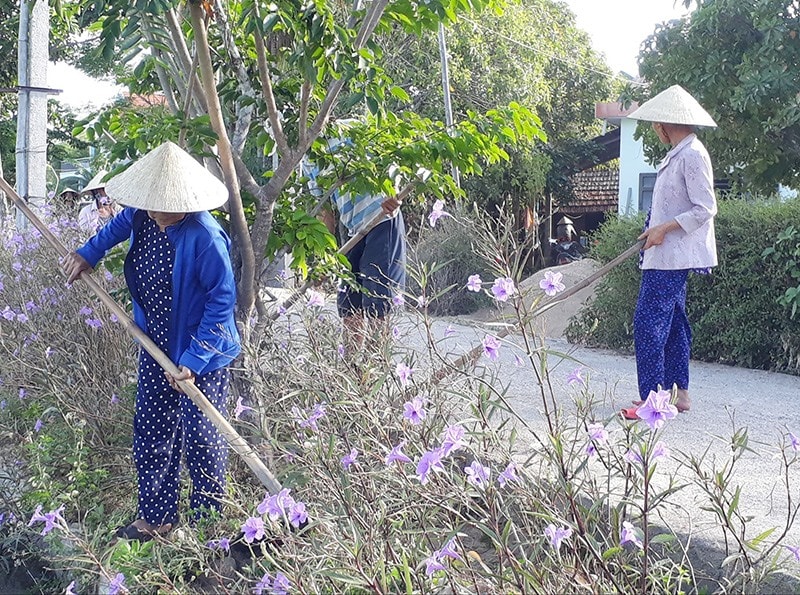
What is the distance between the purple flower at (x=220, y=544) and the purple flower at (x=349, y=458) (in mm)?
632

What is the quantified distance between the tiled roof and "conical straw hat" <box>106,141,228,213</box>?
21406mm

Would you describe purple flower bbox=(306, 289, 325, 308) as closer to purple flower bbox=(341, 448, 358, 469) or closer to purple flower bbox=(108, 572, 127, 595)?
purple flower bbox=(341, 448, 358, 469)

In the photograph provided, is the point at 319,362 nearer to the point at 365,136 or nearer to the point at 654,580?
the point at 654,580

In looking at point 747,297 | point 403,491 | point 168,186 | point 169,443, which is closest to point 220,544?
point 169,443

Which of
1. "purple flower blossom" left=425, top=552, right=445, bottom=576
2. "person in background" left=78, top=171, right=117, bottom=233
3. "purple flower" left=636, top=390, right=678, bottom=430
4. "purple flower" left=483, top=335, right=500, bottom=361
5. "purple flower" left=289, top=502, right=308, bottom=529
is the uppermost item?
"person in background" left=78, top=171, right=117, bottom=233

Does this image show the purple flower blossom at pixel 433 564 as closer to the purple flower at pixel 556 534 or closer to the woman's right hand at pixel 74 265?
the purple flower at pixel 556 534

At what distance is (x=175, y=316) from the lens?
11.6ft

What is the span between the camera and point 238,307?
408 cm

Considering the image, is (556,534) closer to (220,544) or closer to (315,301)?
(220,544)

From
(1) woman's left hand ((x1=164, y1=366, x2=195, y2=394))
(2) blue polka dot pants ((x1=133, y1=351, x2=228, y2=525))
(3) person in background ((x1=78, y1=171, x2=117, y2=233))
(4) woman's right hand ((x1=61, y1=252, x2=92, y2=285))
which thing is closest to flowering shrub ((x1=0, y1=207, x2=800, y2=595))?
(2) blue polka dot pants ((x1=133, y1=351, x2=228, y2=525))

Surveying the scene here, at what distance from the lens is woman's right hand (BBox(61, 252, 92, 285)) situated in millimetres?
3762

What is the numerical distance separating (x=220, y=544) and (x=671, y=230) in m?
2.96

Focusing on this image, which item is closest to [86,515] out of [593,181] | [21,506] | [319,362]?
[21,506]

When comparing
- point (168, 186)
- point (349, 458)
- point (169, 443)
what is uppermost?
point (168, 186)
